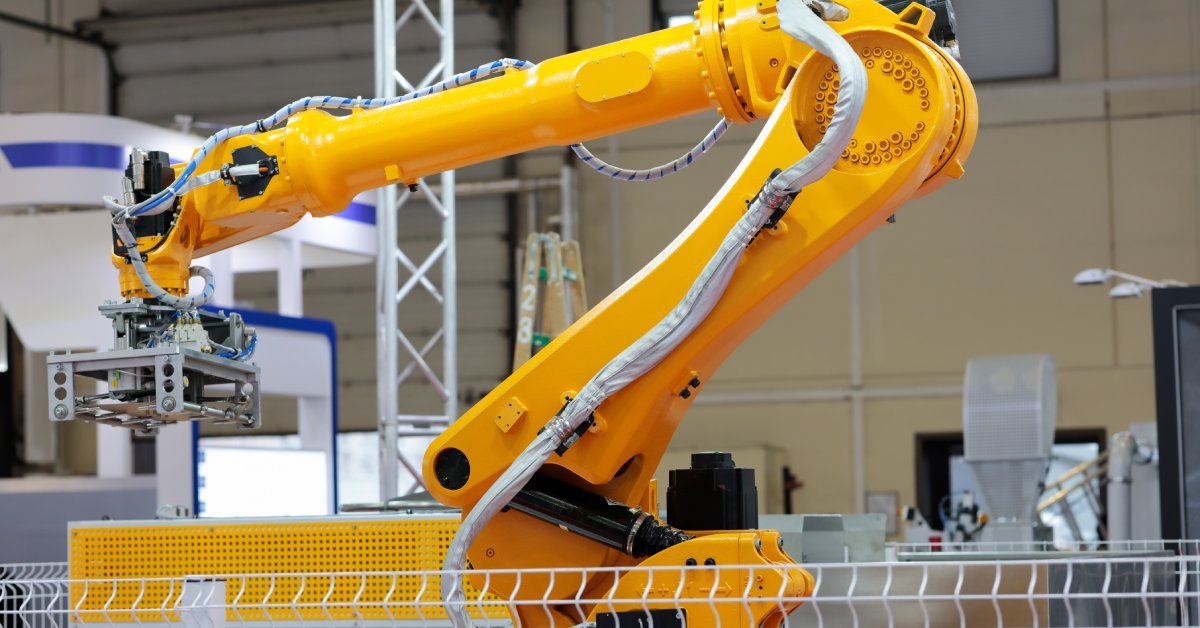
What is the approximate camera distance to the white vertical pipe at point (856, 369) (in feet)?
51.8

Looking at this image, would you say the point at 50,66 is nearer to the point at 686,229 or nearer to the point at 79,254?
the point at 79,254

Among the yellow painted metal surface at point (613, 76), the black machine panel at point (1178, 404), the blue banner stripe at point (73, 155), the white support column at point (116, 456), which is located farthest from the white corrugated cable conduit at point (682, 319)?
the white support column at point (116, 456)

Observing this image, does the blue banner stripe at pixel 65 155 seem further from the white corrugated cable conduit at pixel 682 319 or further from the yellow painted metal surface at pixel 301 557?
the white corrugated cable conduit at pixel 682 319

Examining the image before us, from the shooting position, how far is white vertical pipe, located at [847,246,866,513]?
1579 centimetres

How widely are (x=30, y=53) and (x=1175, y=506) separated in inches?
594

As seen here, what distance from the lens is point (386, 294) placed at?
891 centimetres

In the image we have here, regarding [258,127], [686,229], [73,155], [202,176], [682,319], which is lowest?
[682,319]

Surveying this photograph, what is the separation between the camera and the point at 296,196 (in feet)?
11.1

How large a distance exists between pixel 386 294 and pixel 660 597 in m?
6.22

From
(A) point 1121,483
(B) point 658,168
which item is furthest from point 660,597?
(A) point 1121,483

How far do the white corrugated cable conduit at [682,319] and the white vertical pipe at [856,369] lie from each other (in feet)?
43.0

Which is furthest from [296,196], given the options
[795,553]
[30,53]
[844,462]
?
[30,53]

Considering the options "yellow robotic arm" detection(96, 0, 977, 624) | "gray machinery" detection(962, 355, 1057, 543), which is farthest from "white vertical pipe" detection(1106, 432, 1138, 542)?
"yellow robotic arm" detection(96, 0, 977, 624)

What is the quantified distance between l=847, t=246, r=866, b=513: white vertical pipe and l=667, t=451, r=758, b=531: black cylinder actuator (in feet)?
42.5
